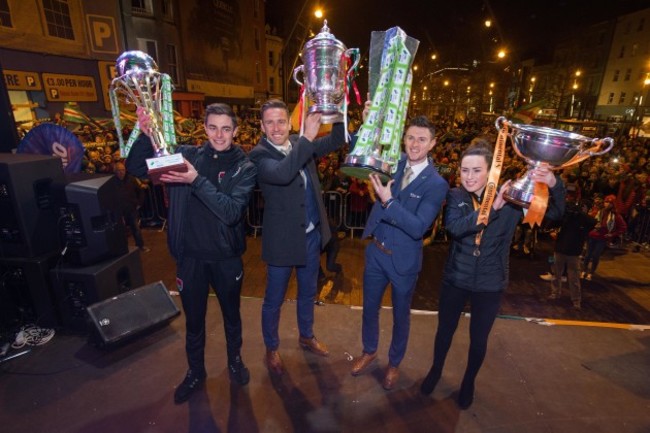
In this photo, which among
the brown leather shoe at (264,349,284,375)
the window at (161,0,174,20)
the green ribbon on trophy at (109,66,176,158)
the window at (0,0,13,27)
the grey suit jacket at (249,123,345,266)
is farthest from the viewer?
the window at (161,0,174,20)

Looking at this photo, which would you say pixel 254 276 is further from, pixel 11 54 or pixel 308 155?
pixel 11 54

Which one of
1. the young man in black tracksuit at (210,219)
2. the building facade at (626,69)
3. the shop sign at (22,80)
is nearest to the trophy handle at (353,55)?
the young man in black tracksuit at (210,219)

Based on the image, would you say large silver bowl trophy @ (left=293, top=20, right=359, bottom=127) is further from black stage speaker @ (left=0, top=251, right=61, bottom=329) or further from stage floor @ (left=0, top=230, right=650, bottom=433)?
black stage speaker @ (left=0, top=251, right=61, bottom=329)

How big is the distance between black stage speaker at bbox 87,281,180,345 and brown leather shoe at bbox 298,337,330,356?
62.8 inches

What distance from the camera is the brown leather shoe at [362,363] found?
335 cm

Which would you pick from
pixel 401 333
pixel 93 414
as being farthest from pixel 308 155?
pixel 93 414

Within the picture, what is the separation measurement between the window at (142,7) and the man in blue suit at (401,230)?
20.5 m

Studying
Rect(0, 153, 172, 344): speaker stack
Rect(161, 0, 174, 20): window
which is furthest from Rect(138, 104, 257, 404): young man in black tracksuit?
Rect(161, 0, 174, 20): window

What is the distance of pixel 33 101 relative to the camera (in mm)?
12672

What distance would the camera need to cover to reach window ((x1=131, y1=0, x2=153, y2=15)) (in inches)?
692

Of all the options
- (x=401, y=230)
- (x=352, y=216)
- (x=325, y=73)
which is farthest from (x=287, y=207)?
(x=352, y=216)

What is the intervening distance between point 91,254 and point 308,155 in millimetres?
2927

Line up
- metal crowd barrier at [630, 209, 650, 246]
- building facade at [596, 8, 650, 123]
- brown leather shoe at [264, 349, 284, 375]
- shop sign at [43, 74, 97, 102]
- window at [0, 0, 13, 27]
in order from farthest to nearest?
building facade at [596, 8, 650, 123] → shop sign at [43, 74, 97, 102] → window at [0, 0, 13, 27] → metal crowd barrier at [630, 209, 650, 246] → brown leather shoe at [264, 349, 284, 375]

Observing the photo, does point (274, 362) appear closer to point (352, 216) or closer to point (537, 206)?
point (537, 206)
